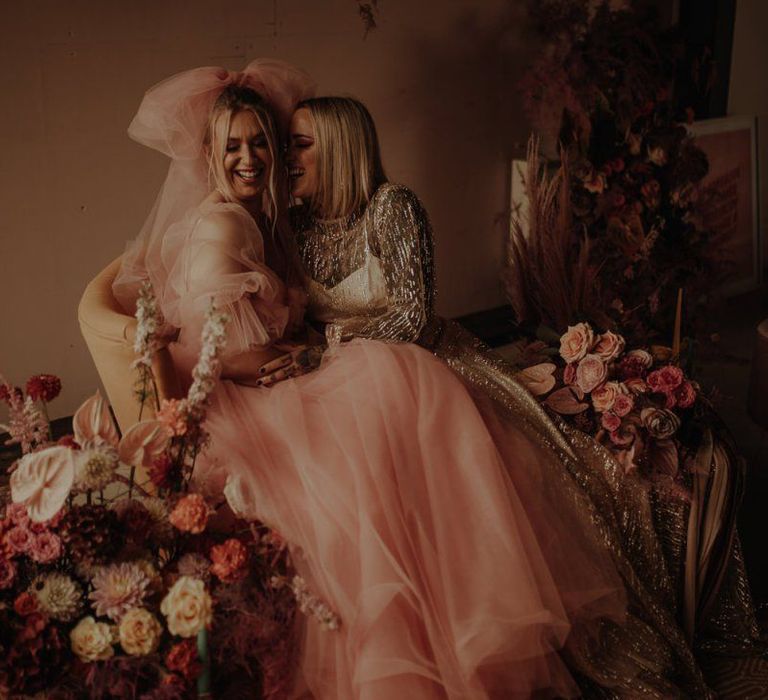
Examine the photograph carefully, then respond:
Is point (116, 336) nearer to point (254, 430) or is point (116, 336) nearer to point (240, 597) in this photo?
point (254, 430)

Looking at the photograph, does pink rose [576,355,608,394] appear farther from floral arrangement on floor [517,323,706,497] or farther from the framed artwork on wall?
the framed artwork on wall

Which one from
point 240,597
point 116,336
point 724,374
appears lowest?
point 724,374

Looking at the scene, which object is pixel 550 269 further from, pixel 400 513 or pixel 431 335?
pixel 400 513

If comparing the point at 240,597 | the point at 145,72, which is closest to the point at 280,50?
the point at 145,72

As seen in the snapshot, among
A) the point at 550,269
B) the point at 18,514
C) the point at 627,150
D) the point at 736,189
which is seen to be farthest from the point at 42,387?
the point at 736,189

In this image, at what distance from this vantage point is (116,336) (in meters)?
→ 2.00

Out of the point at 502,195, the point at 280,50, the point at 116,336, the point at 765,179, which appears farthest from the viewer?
the point at 765,179

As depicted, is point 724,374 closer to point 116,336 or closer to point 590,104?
point 590,104

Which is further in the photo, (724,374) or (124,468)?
(724,374)

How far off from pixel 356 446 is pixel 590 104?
2.03 m

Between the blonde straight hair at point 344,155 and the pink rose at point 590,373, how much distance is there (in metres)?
0.70

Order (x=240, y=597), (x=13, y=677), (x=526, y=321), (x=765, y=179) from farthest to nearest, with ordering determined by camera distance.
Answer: (x=765, y=179) → (x=526, y=321) → (x=240, y=597) → (x=13, y=677)

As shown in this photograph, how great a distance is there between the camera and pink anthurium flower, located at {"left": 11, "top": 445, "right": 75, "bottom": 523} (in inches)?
57.2

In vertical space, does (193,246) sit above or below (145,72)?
below
